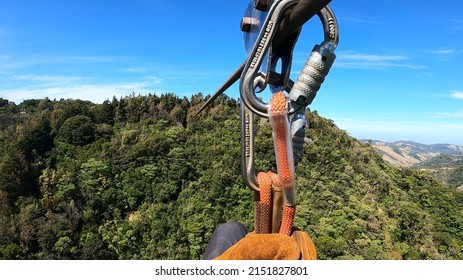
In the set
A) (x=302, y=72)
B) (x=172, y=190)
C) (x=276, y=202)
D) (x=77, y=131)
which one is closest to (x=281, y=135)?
(x=302, y=72)

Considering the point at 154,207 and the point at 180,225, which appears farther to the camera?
the point at 154,207

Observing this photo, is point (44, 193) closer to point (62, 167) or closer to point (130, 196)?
point (62, 167)

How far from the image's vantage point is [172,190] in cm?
2208

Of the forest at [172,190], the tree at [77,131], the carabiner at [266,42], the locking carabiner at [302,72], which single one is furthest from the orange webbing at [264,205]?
the tree at [77,131]

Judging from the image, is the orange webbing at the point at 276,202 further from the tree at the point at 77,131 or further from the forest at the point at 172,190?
the tree at the point at 77,131

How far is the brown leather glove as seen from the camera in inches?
189

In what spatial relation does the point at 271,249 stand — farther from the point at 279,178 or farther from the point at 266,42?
the point at 266,42

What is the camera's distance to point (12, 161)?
21.6 metres

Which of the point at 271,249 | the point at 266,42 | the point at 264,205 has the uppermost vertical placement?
the point at 266,42

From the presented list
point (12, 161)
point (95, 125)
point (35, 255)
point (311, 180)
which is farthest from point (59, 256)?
point (311, 180)

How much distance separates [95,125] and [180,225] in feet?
40.2

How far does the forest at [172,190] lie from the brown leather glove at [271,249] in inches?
507

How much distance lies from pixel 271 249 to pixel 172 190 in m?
17.7

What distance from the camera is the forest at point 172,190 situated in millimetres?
18578
